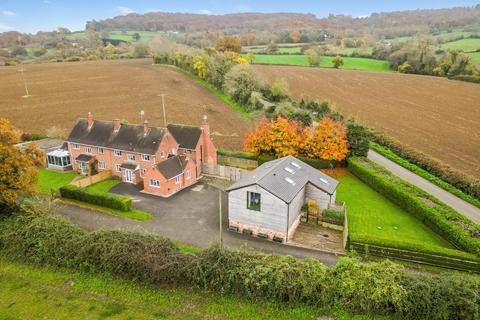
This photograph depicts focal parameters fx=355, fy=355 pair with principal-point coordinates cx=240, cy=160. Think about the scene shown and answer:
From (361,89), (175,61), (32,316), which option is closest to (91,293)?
(32,316)

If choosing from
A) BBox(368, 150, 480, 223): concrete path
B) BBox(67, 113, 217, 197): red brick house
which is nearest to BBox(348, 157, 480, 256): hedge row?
BBox(368, 150, 480, 223): concrete path

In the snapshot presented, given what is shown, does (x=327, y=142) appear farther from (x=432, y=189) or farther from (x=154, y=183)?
(x=154, y=183)

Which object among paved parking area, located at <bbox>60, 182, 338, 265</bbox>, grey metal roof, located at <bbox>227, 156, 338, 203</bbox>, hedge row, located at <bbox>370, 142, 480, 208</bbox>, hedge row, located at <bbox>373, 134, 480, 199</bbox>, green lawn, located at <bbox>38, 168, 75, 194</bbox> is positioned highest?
grey metal roof, located at <bbox>227, 156, 338, 203</bbox>

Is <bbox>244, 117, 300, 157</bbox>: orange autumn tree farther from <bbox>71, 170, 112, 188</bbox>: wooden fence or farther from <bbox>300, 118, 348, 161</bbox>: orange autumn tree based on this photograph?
<bbox>71, 170, 112, 188</bbox>: wooden fence

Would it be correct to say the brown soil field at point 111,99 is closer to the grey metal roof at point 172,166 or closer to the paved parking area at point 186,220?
the grey metal roof at point 172,166

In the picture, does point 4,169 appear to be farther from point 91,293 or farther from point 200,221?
point 200,221

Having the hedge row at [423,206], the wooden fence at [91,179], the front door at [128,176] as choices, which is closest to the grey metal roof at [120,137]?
the front door at [128,176]
